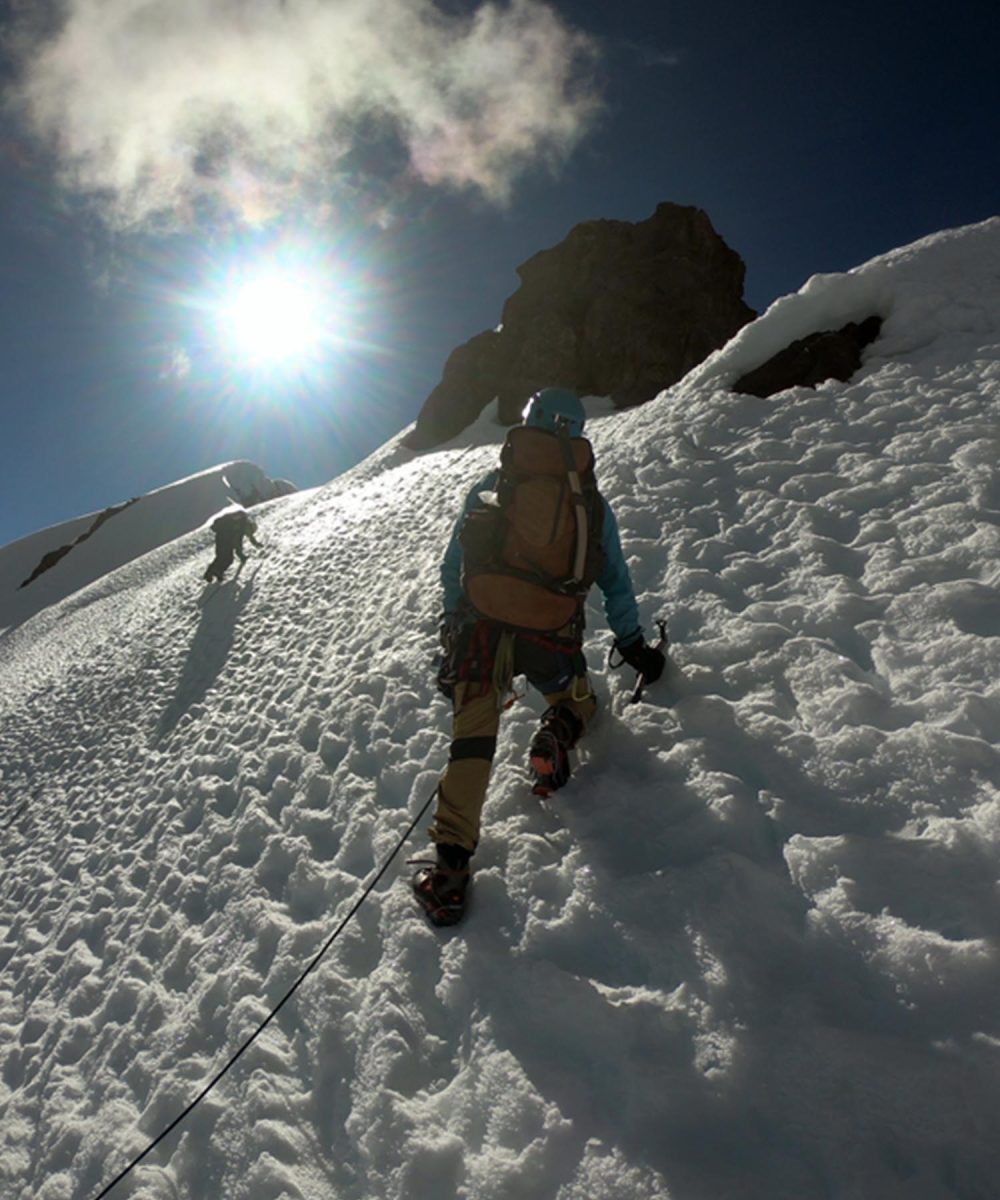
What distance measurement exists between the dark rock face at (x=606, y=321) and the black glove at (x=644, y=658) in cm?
2311

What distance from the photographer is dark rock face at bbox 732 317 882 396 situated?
686 cm

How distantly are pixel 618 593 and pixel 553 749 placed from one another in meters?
1.08

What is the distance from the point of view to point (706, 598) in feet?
14.7

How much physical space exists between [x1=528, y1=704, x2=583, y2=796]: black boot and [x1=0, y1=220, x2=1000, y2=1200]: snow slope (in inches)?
6.7

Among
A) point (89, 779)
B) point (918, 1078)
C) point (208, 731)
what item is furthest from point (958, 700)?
point (89, 779)

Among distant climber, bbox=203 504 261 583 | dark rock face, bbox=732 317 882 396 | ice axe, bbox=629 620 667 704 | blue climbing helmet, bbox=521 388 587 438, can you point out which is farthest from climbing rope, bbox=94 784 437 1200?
distant climber, bbox=203 504 261 583

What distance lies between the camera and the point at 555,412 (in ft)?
11.5

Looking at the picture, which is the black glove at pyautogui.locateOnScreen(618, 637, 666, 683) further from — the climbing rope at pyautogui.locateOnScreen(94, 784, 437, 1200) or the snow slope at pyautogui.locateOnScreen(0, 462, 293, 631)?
the snow slope at pyautogui.locateOnScreen(0, 462, 293, 631)

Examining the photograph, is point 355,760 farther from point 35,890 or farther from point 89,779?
point 89,779

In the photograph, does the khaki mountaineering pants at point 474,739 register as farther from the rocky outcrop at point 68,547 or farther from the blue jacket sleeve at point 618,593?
the rocky outcrop at point 68,547

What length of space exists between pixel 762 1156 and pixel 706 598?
3234 millimetres

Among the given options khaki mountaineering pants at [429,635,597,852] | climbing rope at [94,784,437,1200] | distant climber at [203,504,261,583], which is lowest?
climbing rope at [94,784,437,1200]

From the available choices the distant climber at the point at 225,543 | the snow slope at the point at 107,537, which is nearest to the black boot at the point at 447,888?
the distant climber at the point at 225,543

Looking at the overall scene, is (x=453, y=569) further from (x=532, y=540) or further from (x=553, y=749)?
(x=553, y=749)
